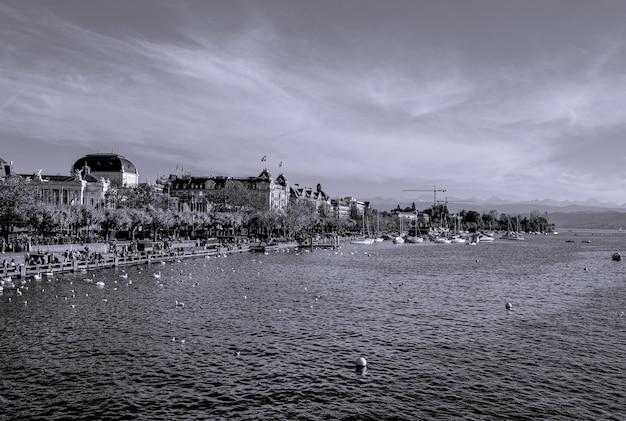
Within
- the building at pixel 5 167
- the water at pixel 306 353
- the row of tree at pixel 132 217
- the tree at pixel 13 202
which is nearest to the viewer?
the water at pixel 306 353

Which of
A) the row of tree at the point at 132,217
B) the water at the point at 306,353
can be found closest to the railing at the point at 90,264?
the water at the point at 306,353

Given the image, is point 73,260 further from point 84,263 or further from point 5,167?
point 5,167

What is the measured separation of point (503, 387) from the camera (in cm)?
2819

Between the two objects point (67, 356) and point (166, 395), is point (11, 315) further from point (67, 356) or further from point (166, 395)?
point (166, 395)

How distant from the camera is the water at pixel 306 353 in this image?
83.0 ft

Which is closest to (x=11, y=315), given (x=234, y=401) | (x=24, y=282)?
(x=24, y=282)

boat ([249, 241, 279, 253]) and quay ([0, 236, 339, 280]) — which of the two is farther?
boat ([249, 241, 279, 253])

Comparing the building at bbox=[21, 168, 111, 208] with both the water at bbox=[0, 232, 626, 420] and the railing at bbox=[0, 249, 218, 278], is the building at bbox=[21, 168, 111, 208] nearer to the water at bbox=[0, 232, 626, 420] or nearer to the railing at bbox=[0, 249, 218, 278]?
the railing at bbox=[0, 249, 218, 278]

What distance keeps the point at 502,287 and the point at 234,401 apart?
49927 mm

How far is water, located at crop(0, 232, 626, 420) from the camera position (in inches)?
996

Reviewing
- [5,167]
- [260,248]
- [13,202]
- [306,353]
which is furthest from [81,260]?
[5,167]

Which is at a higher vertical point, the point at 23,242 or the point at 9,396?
the point at 23,242

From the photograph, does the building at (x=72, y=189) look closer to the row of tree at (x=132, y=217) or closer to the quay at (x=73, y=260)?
the row of tree at (x=132, y=217)

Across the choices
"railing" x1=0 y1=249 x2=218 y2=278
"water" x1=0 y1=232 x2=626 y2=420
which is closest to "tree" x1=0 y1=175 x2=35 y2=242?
"railing" x1=0 y1=249 x2=218 y2=278
